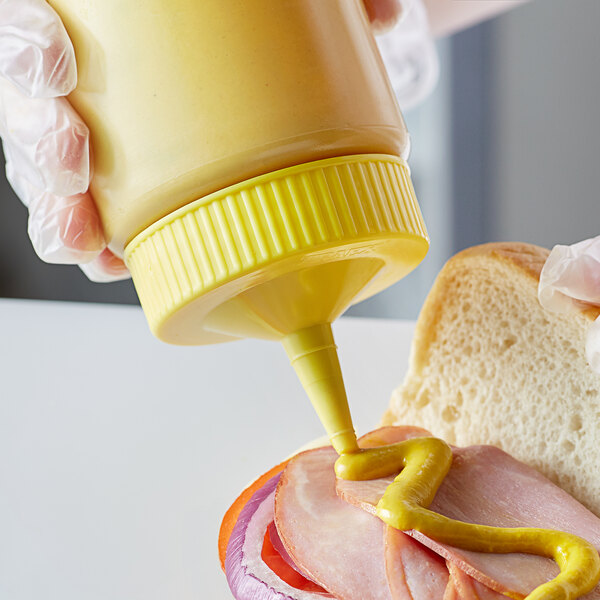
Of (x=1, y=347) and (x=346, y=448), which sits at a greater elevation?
(x=1, y=347)

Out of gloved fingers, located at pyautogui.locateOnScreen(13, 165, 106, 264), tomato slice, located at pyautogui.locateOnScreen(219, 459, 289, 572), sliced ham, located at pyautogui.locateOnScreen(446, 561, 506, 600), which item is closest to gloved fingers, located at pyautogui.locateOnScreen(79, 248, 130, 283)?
gloved fingers, located at pyautogui.locateOnScreen(13, 165, 106, 264)

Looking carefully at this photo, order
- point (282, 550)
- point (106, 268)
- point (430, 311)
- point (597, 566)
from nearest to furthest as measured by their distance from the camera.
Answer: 1. point (597, 566)
2. point (282, 550)
3. point (106, 268)
4. point (430, 311)

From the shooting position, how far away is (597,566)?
0.65m

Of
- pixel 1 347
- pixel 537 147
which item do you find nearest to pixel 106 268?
pixel 1 347

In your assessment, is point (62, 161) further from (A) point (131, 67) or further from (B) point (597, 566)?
(B) point (597, 566)

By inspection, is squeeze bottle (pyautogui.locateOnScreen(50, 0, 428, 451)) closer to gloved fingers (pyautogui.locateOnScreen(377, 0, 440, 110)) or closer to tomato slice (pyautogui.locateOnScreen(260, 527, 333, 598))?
tomato slice (pyautogui.locateOnScreen(260, 527, 333, 598))

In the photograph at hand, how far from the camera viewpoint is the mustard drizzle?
629 millimetres

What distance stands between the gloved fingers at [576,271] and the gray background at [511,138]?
9.21ft

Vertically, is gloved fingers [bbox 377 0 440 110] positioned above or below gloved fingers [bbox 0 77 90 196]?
above

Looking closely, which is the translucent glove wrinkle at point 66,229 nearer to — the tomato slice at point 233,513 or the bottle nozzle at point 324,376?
the bottle nozzle at point 324,376

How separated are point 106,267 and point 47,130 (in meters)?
0.25

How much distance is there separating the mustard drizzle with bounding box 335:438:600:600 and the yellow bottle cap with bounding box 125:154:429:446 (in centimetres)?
8

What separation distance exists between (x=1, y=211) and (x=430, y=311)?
229cm

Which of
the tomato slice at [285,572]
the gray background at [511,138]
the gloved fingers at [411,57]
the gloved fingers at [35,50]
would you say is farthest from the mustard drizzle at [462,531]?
the gray background at [511,138]
